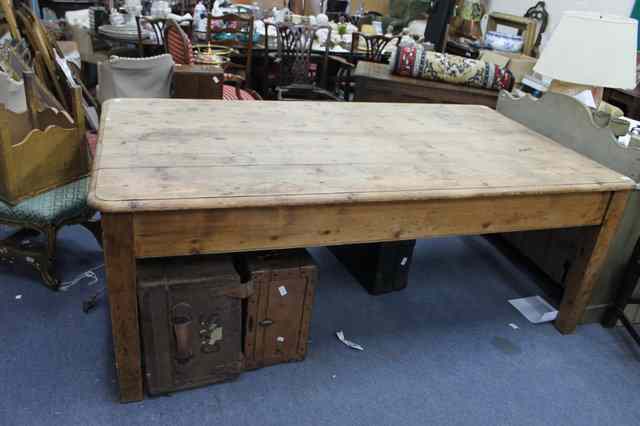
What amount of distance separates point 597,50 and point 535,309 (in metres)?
1.14

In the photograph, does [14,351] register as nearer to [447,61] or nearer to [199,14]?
[447,61]

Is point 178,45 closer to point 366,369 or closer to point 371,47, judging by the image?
Answer: point 371,47

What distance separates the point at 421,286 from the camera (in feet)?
8.09

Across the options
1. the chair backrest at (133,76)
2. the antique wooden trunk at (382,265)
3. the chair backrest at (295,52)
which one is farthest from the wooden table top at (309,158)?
the chair backrest at (295,52)

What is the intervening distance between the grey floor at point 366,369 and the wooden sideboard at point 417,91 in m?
1.48

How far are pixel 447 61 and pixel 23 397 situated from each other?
2.93 m

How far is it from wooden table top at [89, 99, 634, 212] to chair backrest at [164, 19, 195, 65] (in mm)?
1349

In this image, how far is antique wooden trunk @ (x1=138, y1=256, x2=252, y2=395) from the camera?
155 cm

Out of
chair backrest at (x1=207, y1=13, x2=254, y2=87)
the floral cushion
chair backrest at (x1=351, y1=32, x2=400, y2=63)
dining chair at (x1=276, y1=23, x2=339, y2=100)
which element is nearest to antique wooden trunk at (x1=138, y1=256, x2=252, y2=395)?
the floral cushion

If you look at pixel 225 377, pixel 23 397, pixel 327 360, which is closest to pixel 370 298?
pixel 327 360

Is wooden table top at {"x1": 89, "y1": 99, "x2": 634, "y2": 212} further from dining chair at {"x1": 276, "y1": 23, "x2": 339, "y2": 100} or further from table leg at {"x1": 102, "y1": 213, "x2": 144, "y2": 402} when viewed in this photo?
dining chair at {"x1": 276, "y1": 23, "x2": 339, "y2": 100}

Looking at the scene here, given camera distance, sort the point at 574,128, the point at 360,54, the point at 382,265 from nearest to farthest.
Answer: the point at 574,128
the point at 382,265
the point at 360,54

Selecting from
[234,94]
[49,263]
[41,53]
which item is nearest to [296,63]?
[234,94]

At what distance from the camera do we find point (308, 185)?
1.53 m
